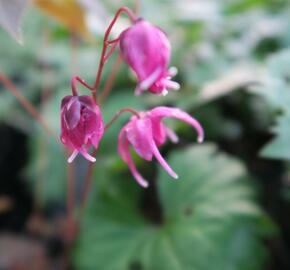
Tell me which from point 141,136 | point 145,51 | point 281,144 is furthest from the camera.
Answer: point 281,144

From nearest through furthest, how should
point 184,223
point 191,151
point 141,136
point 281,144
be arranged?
point 141,136 < point 281,144 < point 184,223 < point 191,151

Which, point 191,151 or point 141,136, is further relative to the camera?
point 191,151

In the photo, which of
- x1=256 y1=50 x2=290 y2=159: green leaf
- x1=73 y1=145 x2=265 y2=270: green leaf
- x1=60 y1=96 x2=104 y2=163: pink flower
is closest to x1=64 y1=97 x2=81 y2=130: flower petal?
x1=60 y1=96 x2=104 y2=163: pink flower

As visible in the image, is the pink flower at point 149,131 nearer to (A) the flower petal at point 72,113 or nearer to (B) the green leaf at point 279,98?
(A) the flower petal at point 72,113

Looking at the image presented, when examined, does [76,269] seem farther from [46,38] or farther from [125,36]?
[46,38]

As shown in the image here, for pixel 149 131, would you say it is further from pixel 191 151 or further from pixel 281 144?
pixel 191 151

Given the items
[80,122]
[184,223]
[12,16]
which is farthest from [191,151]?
[12,16]

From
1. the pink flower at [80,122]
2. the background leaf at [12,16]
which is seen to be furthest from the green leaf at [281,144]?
the background leaf at [12,16]
